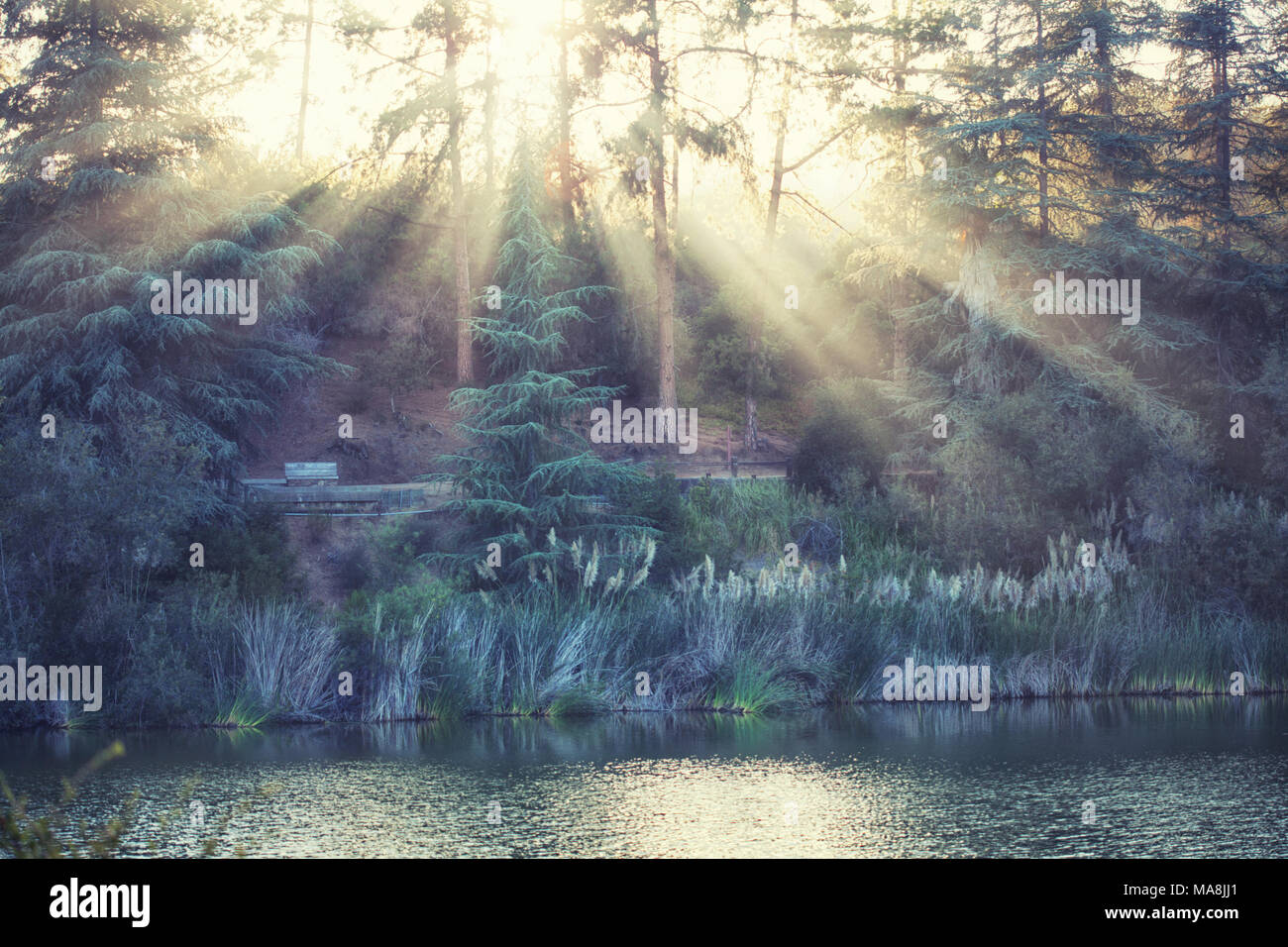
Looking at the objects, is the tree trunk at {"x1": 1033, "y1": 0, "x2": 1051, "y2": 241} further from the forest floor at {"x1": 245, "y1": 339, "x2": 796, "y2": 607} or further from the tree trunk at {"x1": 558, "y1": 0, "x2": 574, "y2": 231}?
the tree trunk at {"x1": 558, "y1": 0, "x2": 574, "y2": 231}

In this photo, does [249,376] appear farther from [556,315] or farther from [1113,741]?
[1113,741]

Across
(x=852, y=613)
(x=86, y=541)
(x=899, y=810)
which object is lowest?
(x=899, y=810)

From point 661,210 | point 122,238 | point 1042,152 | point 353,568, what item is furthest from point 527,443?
point 1042,152

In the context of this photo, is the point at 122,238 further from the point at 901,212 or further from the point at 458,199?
the point at 901,212

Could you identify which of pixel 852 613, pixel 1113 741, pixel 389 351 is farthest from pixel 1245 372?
pixel 389 351

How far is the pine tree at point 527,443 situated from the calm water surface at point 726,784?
7181mm

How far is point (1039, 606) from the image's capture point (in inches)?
752

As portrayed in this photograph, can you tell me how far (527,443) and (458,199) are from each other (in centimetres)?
1289

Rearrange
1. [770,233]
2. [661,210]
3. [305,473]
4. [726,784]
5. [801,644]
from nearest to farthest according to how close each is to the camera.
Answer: [726,784] → [801,644] → [305,473] → [661,210] → [770,233]

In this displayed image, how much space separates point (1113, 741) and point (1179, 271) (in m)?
20.4

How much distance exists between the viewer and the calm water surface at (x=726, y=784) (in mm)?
10531

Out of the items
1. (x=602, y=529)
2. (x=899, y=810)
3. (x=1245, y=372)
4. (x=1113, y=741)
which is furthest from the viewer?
(x=1245, y=372)

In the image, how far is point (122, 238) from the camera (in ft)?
94.7

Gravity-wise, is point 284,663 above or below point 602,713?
above
